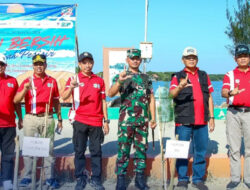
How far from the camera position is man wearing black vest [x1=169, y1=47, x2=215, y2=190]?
3830 millimetres

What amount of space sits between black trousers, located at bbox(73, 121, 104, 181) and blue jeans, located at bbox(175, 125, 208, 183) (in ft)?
3.30

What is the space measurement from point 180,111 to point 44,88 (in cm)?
172

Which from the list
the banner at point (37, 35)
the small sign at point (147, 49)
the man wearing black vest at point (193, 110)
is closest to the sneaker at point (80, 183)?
the man wearing black vest at point (193, 110)

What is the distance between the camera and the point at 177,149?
329cm

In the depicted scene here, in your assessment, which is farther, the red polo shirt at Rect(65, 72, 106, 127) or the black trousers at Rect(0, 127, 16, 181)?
the red polo shirt at Rect(65, 72, 106, 127)

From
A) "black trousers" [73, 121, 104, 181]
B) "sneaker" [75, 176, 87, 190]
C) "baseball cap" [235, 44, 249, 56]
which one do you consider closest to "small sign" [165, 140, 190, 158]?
"black trousers" [73, 121, 104, 181]

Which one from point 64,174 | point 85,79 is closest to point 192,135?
point 85,79

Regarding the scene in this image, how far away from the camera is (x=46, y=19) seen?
8711 millimetres

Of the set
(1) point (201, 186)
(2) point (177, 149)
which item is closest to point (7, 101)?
(2) point (177, 149)

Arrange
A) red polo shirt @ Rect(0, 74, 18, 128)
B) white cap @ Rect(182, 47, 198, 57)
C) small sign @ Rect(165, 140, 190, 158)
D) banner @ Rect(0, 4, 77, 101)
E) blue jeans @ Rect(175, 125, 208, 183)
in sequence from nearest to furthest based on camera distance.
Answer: small sign @ Rect(165, 140, 190, 158) < red polo shirt @ Rect(0, 74, 18, 128) < white cap @ Rect(182, 47, 198, 57) < blue jeans @ Rect(175, 125, 208, 183) < banner @ Rect(0, 4, 77, 101)

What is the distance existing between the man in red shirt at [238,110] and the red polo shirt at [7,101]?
2575mm

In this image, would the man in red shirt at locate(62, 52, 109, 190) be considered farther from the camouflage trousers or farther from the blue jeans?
the blue jeans

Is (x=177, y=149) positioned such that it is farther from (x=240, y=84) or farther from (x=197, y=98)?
(x=240, y=84)

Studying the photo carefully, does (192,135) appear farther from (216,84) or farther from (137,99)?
(216,84)
